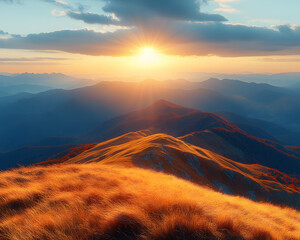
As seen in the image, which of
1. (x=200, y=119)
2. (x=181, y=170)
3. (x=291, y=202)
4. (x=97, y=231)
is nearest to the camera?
(x=97, y=231)

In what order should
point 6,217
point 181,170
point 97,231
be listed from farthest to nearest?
point 181,170 < point 6,217 < point 97,231

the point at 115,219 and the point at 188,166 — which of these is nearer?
the point at 115,219

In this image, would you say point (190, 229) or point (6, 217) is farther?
point (6, 217)

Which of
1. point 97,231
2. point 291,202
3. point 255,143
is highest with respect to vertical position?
point 97,231

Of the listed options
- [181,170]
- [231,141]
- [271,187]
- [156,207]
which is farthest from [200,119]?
[156,207]

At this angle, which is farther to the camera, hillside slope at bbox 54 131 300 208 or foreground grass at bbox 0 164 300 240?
hillside slope at bbox 54 131 300 208

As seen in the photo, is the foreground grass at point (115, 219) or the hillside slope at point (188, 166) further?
the hillside slope at point (188, 166)

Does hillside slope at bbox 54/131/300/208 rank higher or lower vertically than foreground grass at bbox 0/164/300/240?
lower

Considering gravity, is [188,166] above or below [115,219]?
below

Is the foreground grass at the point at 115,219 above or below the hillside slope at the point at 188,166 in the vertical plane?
above

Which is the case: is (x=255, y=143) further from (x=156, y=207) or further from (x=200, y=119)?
(x=156, y=207)

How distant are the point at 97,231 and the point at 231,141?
455ft

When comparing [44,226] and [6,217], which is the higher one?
[44,226]

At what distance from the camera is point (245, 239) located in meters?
5.38
